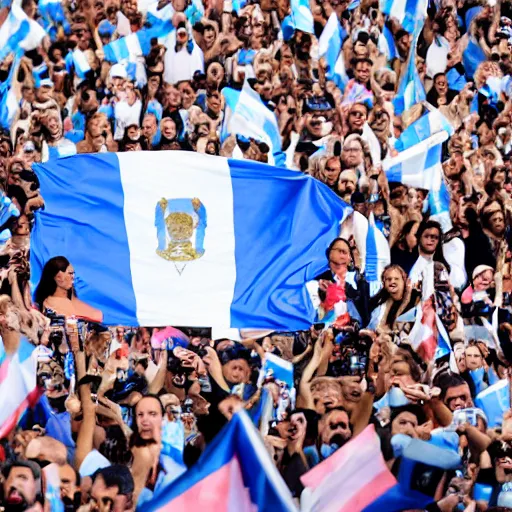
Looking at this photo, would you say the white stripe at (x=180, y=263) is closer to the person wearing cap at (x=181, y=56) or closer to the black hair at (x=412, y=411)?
the person wearing cap at (x=181, y=56)

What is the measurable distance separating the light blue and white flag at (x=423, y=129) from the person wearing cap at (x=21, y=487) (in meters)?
5.24

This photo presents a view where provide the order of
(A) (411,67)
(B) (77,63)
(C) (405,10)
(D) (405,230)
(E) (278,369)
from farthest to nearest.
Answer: (C) (405,10)
(A) (411,67)
(B) (77,63)
(D) (405,230)
(E) (278,369)

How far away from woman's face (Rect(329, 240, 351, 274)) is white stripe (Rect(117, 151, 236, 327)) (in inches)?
40.5

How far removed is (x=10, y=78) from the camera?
674 inches

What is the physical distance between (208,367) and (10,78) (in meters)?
3.93

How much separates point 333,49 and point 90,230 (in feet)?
11.1

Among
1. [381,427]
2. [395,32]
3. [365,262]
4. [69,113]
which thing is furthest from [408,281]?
[69,113]

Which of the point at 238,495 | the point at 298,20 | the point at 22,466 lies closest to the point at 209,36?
the point at 298,20

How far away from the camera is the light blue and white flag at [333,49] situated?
1727 centimetres

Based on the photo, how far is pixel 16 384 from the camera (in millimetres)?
15602

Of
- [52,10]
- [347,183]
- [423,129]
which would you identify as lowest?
[347,183]

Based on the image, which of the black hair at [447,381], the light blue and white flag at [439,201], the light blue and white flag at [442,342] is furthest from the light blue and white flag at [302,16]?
the black hair at [447,381]

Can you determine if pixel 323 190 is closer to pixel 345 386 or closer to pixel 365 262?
pixel 365 262

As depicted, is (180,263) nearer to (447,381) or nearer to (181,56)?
(181,56)
